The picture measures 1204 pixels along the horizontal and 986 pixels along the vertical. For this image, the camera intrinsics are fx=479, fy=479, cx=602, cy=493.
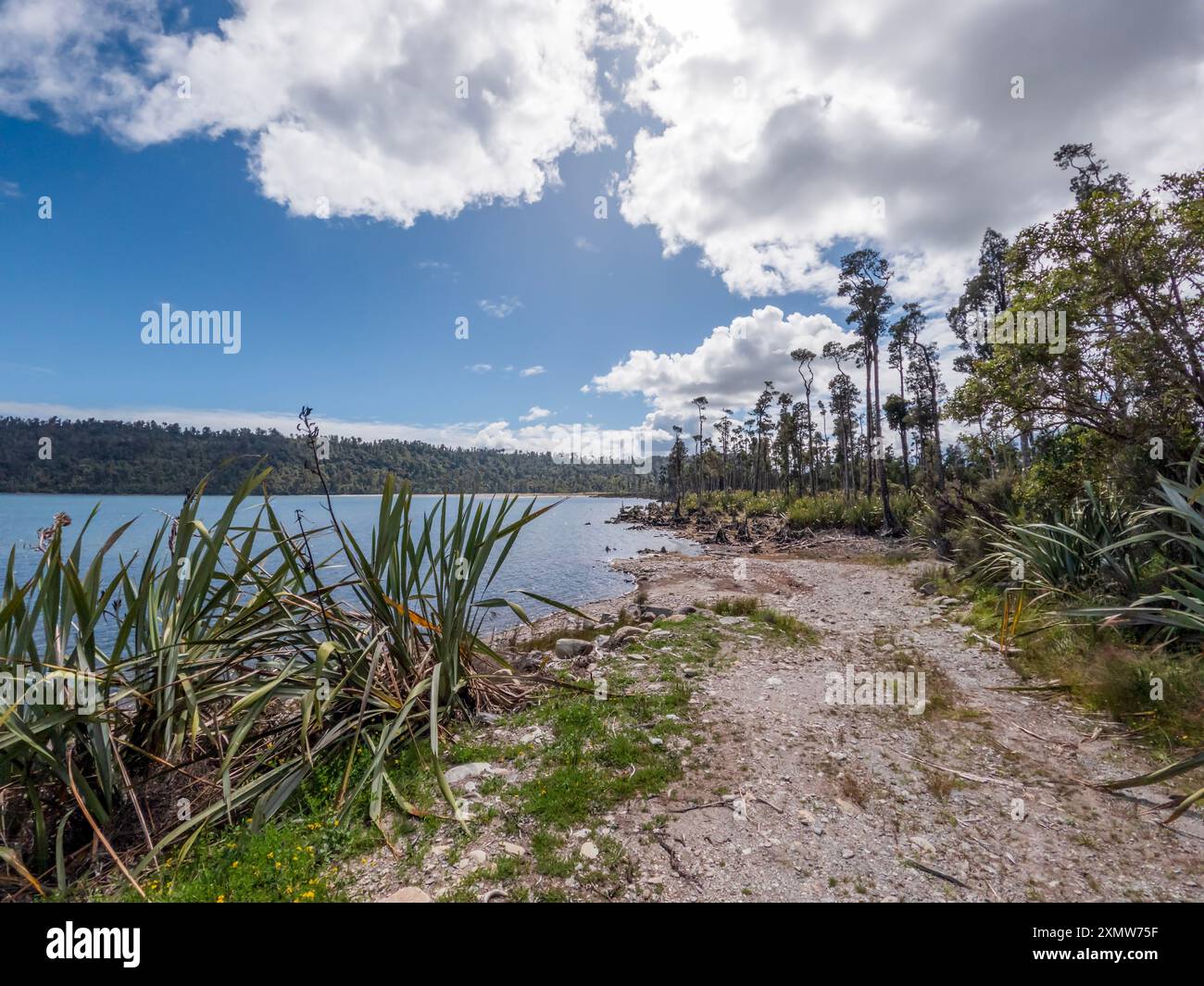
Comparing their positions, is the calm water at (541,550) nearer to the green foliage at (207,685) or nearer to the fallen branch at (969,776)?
the green foliage at (207,685)

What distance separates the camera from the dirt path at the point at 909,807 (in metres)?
3.01

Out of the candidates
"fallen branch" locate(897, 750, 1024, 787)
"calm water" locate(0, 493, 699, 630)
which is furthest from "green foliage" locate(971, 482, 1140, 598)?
"calm water" locate(0, 493, 699, 630)

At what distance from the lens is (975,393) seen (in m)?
9.49

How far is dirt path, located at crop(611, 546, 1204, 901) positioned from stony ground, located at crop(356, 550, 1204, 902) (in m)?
0.02

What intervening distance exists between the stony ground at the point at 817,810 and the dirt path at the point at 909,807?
0.06 feet

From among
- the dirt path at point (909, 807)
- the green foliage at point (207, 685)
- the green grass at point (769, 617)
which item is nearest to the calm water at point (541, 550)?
the green foliage at point (207, 685)

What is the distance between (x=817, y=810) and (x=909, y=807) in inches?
29.4

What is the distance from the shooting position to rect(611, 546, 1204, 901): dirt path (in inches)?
118

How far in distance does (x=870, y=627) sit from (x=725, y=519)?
38514 mm

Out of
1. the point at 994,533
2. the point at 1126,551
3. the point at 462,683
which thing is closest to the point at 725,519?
the point at 994,533

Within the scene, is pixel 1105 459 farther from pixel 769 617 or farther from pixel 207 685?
pixel 207 685

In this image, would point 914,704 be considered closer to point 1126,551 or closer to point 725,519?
point 1126,551
